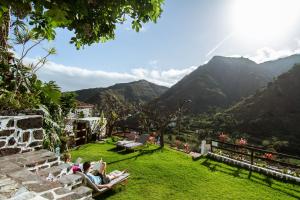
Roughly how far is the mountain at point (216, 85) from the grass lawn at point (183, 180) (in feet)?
213

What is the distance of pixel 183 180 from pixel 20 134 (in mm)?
6835

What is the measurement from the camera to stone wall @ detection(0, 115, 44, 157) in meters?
5.04

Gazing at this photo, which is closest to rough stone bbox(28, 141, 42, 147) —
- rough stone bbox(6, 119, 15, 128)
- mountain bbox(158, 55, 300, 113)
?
rough stone bbox(6, 119, 15, 128)

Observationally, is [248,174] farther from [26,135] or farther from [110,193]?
[26,135]

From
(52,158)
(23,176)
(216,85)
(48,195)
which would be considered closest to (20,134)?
(52,158)

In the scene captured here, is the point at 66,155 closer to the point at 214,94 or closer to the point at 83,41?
the point at 83,41

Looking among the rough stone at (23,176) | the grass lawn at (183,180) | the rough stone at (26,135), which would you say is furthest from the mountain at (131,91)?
the rough stone at (23,176)

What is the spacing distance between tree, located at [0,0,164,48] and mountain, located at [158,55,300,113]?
241 ft

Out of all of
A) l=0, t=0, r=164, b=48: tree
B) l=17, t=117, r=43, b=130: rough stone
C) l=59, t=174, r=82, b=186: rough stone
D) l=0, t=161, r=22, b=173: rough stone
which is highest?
l=0, t=0, r=164, b=48: tree

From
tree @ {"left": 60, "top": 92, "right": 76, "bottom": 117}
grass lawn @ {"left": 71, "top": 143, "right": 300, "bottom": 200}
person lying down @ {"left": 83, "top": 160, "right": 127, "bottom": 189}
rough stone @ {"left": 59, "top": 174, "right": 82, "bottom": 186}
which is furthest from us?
tree @ {"left": 60, "top": 92, "right": 76, "bottom": 117}

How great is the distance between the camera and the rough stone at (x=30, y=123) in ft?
17.5

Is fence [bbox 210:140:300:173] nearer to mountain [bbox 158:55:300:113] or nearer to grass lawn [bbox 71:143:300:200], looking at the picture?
grass lawn [bbox 71:143:300:200]

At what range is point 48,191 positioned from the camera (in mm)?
3547

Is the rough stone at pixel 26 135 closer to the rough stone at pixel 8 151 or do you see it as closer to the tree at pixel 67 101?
the rough stone at pixel 8 151
